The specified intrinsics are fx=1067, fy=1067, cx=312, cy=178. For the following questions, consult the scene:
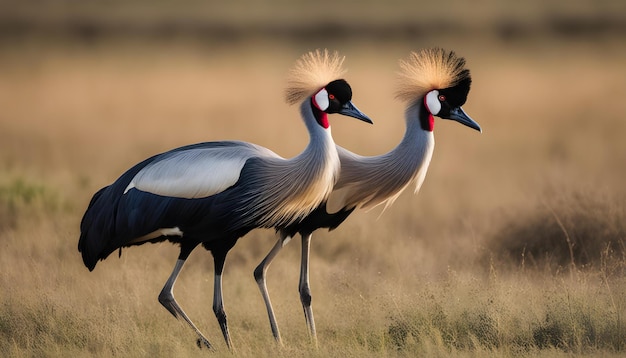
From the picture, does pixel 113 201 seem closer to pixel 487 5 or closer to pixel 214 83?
pixel 214 83

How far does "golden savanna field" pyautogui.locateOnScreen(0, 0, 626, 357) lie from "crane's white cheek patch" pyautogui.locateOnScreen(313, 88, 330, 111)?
2.33ft

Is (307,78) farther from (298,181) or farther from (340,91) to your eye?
(298,181)

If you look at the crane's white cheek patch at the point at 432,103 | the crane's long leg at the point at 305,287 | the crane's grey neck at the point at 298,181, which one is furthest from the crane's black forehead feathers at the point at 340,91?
the crane's long leg at the point at 305,287

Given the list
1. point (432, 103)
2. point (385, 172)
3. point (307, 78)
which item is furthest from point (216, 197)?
point (432, 103)

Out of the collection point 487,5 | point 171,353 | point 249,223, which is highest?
point 487,5

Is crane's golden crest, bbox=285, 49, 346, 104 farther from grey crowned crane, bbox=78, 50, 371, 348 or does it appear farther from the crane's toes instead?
the crane's toes

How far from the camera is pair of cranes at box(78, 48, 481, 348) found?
17.7 feet

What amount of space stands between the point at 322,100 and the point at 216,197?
2.61ft

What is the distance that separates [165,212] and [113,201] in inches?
13.4

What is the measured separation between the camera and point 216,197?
536 cm

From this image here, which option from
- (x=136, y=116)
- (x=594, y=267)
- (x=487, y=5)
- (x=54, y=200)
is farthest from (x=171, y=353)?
(x=487, y=5)

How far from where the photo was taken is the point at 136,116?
44.4 ft

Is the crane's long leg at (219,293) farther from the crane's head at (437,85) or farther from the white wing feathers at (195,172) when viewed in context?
the crane's head at (437,85)

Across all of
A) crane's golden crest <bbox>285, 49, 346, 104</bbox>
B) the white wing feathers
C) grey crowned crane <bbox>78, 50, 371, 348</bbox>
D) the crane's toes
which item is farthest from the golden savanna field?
the white wing feathers
